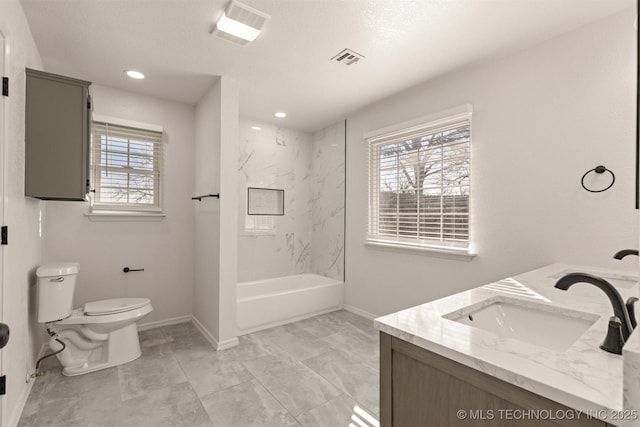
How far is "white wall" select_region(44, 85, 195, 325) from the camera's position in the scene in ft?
9.61

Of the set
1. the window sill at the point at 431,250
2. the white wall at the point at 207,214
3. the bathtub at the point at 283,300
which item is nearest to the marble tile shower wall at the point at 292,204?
the bathtub at the point at 283,300

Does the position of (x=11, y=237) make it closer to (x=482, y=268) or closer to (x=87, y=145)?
(x=87, y=145)

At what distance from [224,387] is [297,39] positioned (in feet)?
8.34

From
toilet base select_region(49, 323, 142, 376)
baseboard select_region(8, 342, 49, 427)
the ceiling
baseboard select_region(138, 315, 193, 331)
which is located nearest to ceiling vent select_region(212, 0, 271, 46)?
the ceiling

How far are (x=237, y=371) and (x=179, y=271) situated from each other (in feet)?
5.19

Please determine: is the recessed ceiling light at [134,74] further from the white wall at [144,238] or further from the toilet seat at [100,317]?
the toilet seat at [100,317]

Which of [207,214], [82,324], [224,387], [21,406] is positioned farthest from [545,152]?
[21,406]

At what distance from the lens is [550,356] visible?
78 cm

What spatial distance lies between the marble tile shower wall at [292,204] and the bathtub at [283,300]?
0.14 meters

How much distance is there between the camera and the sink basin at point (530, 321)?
112 centimetres

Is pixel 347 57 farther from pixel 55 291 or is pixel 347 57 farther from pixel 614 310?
pixel 55 291

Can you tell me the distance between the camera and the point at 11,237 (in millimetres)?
1704

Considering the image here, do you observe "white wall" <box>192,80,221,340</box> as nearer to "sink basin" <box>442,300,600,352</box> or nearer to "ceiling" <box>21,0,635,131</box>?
"ceiling" <box>21,0,635,131</box>

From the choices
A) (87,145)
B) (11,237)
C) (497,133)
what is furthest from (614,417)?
(87,145)
